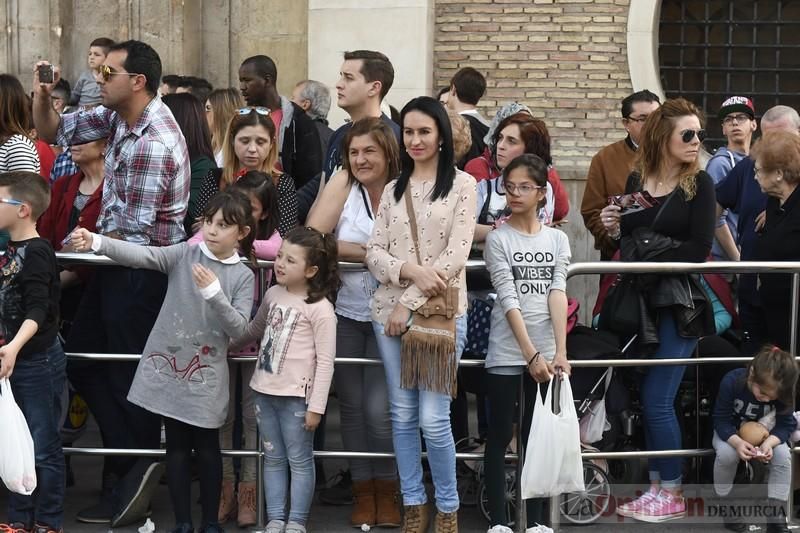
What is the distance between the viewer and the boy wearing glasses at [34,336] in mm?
6160

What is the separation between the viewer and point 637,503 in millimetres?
6895

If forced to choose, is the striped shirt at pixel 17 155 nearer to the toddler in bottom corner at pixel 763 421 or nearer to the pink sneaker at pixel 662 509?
the pink sneaker at pixel 662 509

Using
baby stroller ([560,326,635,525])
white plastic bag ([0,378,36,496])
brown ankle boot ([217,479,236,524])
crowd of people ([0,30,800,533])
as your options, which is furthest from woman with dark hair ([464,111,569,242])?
white plastic bag ([0,378,36,496])

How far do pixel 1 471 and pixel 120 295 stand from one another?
1091 millimetres

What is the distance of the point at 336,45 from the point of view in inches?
492

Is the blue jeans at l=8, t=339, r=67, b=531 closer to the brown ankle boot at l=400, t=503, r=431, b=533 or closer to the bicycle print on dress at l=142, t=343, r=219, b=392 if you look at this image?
the bicycle print on dress at l=142, t=343, r=219, b=392

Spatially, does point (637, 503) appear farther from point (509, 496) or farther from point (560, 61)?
point (560, 61)

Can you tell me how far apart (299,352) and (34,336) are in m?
1.20

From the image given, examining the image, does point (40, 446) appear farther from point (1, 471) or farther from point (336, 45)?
point (336, 45)

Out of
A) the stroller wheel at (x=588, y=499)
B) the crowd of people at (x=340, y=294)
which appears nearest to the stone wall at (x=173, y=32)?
the crowd of people at (x=340, y=294)

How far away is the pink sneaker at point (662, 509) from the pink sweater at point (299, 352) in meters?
1.80

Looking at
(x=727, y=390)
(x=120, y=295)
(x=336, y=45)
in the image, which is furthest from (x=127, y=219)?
(x=336, y=45)

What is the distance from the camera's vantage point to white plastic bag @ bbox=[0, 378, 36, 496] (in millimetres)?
5922

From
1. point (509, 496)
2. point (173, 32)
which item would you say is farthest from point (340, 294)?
point (173, 32)
